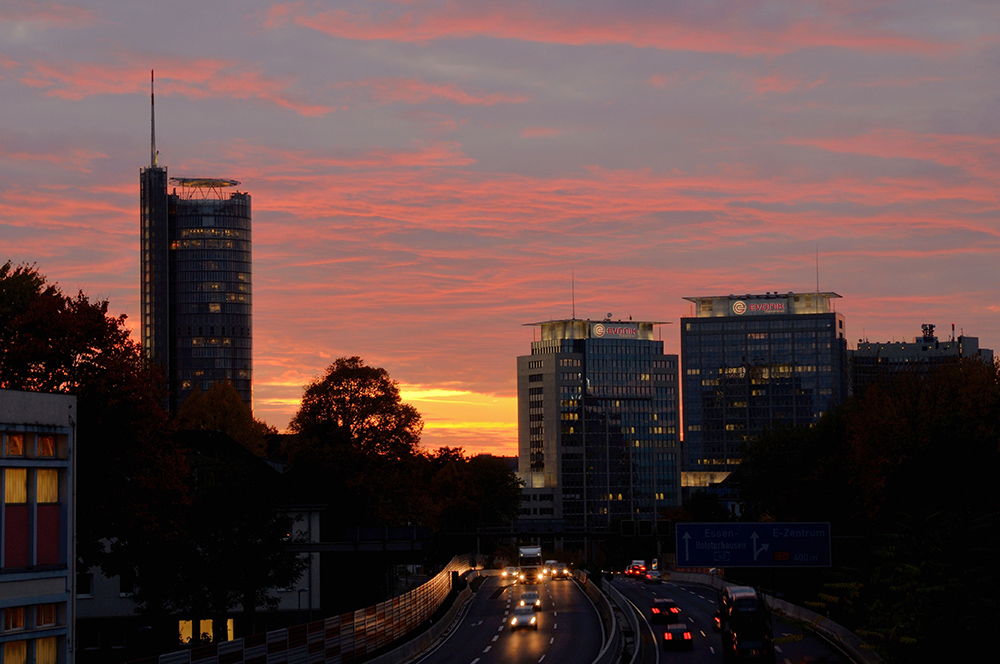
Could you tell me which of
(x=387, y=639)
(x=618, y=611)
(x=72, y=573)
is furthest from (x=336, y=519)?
(x=72, y=573)

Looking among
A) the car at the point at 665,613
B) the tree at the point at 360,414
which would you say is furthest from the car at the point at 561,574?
the car at the point at 665,613

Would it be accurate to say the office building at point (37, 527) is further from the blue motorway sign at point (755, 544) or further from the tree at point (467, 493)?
the tree at point (467, 493)

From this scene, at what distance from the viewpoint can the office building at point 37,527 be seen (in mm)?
40125

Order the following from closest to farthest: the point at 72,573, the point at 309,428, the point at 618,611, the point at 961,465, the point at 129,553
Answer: the point at 72,573, the point at 129,553, the point at 961,465, the point at 618,611, the point at 309,428

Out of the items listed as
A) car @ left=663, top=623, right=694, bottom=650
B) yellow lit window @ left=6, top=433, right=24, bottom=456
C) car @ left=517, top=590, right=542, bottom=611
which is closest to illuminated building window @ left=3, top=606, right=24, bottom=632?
yellow lit window @ left=6, top=433, right=24, bottom=456

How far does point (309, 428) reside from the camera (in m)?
102

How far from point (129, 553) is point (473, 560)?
10305 centimetres

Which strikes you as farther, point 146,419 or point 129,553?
point 129,553

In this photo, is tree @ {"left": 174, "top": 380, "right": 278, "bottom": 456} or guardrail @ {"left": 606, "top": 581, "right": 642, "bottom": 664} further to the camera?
tree @ {"left": 174, "top": 380, "right": 278, "bottom": 456}

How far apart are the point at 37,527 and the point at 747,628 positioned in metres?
36.4

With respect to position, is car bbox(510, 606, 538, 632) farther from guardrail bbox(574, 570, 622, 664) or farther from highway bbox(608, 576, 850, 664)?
highway bbox(608, 576, 850, 664)

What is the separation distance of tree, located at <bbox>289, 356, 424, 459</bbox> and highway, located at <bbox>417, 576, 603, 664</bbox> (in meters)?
14.8

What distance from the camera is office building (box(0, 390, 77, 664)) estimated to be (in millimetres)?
40125

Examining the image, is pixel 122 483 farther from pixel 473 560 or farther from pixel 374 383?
pixel 473 560
